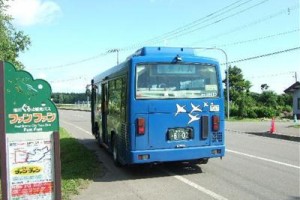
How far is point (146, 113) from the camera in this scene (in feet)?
35.7

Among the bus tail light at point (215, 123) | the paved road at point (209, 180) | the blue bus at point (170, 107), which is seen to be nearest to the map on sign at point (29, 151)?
the paved road at point (209, 180)

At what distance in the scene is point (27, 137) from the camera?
6.77m

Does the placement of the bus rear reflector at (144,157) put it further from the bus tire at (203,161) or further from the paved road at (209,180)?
the bus tire at (203,161)

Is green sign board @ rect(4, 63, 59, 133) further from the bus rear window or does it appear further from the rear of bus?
the bus rear window

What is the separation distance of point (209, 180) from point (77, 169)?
3.59m

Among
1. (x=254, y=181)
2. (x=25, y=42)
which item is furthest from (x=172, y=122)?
(x=25, y=42)

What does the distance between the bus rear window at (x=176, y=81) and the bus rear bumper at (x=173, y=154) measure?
1255 millimetres

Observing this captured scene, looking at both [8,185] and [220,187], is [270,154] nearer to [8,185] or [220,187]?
[220,187]

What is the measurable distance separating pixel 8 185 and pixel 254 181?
5.39 metres

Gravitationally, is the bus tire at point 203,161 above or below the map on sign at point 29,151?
below

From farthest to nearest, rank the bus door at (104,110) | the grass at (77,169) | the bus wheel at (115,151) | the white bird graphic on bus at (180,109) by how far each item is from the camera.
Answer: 1. the bus door at (104,110)
2. the bus wheel at (115,151)
3. the white bird graphic on bus at (180,109)
4. the grass at (77,169)

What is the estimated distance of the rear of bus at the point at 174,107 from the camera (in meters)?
10.8

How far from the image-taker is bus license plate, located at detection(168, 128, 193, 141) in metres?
11.0

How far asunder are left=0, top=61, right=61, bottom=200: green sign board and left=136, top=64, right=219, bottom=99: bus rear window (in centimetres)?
419
